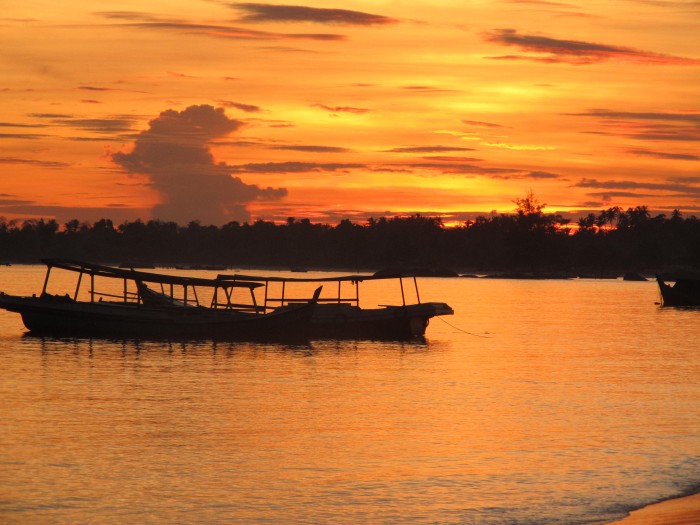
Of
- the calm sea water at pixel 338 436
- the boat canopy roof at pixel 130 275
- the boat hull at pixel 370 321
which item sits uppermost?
the boat canopy roof at pixel 130 275

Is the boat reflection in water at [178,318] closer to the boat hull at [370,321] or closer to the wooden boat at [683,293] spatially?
the boat hull at [370,321]

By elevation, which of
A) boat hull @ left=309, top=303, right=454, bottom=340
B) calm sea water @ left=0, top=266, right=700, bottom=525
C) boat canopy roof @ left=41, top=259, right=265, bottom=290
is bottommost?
calm sea water @ left=0, top=266, right=700, bottom=525

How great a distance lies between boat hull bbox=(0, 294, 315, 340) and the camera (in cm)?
5384

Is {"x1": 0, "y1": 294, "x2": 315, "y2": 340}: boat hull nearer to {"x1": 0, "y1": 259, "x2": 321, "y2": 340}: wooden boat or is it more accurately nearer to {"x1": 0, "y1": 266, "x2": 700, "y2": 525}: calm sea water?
{"x1": 0, "y1": 259, "x2": 321, "y2": 340}: wooden boat

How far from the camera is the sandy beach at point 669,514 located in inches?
674

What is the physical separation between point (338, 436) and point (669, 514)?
10.6 meters

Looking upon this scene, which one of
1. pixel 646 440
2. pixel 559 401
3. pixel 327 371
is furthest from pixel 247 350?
pixel 646 440

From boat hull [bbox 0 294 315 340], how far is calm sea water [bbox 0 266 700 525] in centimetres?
180

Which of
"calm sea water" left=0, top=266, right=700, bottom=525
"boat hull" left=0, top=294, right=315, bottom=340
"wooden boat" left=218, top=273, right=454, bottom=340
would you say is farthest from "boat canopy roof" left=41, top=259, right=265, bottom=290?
"calm sea water" left=0, top=266, right=700, bottom=525

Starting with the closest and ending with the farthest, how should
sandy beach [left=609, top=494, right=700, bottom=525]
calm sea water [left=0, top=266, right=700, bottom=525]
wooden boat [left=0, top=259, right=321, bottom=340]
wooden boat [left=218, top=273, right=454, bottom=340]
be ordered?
sandy beach [left=609, top=494, right=700, bottom=525], calm sea water [left=0, top=266, right=700, bottom=525], wooden boat [left=0, top=259, right=321, bottom=340], wooden boat [left=218, top=273, right=454, bottom=340]

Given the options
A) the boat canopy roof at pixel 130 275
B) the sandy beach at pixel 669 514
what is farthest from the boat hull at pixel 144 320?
the sandy beach at pixel 669 514

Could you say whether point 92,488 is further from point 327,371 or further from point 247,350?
point 247,350

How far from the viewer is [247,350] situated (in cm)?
5306

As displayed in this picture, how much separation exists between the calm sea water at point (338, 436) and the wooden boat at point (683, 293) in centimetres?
6155
